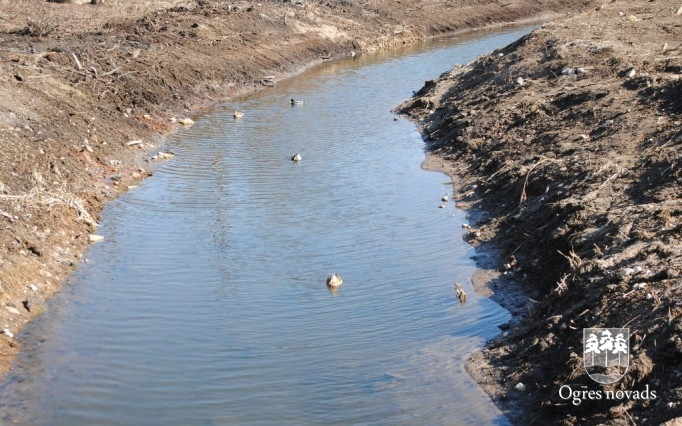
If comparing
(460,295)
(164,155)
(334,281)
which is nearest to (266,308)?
(334,281)

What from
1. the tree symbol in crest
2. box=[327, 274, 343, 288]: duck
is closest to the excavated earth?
the tree symbol in crest

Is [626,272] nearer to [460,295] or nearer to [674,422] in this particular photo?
[460,295]

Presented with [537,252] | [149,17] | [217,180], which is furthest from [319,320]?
[149,17]

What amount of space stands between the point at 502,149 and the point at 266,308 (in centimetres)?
636

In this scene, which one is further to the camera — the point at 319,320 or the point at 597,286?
the point at 319,320

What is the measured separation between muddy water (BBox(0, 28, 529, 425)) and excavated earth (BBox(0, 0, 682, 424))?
43 centimetres

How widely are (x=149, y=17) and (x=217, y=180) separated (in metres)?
12.2

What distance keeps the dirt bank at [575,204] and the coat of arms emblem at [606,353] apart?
7 cm

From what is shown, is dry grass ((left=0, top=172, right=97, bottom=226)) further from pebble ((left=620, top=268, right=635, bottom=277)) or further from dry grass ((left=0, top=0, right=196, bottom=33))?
dry grass ((left=0, top=0, right=196, bottom=33))

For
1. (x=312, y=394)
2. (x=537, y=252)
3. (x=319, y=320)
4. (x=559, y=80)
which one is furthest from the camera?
(x=559, y=80)

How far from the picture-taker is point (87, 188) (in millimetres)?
12914

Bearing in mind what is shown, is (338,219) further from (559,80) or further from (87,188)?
(559,80)

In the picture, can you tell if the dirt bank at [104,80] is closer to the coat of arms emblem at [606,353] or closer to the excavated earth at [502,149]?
the excavated earth at [502,149]

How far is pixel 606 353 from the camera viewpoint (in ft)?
21.7
